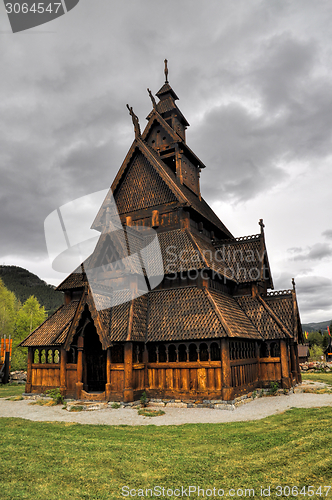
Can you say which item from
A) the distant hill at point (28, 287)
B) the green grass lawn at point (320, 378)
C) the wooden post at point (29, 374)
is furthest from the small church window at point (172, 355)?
the distant hill at point (28, 287)

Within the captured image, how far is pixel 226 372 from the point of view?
17172mm

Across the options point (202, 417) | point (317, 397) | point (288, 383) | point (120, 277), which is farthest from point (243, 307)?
point (202, 417)

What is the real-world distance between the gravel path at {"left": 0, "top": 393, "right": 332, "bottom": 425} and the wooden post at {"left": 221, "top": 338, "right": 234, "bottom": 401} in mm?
746

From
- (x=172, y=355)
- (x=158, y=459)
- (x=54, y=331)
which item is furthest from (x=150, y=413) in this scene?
(x=54, y=331)

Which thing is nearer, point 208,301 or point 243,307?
point 208,301

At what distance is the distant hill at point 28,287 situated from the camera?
13425cm

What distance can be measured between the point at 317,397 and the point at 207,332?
25.8 ft

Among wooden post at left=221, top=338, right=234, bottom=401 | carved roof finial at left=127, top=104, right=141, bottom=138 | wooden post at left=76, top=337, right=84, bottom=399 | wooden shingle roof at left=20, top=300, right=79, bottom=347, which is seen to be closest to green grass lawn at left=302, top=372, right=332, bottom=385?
wooden post at left=221, top=338, right=234, bottom=401

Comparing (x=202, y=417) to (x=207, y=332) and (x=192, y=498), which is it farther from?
(x=192, y=498)

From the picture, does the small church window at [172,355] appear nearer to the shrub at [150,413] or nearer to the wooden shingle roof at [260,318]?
the shrub at [150,413]

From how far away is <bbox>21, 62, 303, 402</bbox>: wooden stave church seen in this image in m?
17.9

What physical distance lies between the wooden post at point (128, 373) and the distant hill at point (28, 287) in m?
112

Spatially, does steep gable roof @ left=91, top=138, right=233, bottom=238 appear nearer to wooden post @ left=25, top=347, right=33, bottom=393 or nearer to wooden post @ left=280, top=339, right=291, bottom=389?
wooden post @ left=25, top=347, right=33, bottom=393

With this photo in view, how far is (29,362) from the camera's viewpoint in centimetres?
2255
